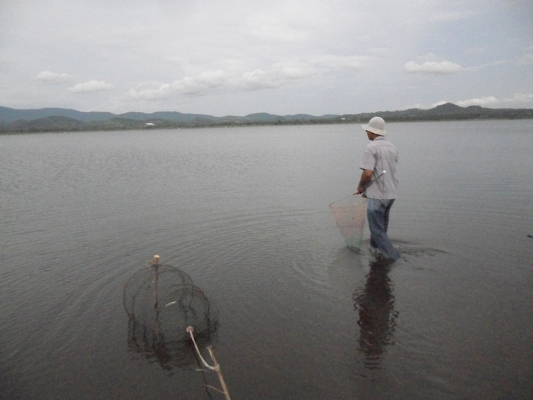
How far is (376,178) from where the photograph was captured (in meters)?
7.58

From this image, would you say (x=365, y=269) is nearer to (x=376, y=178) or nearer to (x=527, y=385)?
(x=376, y=178)

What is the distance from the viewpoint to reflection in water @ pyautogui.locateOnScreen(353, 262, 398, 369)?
Answer: 5.09 meters

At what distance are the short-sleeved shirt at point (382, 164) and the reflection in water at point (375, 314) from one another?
152 centimetres

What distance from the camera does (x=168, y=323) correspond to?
5.91 meters

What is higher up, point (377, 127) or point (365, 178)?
point (377, 127)

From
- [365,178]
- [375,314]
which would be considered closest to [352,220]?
[365,178]

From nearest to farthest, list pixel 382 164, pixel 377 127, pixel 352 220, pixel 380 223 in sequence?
pixel 382 164 < pixel 377 127 < pixel 380 223 < pixel 352 220

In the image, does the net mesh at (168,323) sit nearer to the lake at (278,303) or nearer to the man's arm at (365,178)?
the lake at (278,303)

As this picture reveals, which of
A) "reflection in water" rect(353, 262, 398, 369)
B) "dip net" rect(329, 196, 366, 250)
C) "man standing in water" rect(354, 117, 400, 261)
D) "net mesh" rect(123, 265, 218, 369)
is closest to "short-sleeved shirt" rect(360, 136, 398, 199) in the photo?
"man standing in water" rect(354, 117, 400, 261)

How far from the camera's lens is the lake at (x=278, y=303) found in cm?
460

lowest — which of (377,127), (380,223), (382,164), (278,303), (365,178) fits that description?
(278,303)

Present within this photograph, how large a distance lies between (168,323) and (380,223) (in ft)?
14.6

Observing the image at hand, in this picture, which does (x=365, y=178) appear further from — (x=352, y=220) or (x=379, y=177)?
(x=352, y=220)

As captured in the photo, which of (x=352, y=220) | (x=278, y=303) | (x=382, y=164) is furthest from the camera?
(x=352, y=220)
